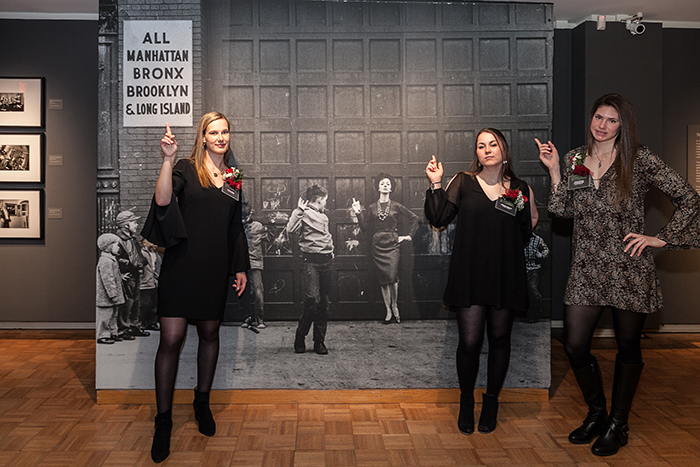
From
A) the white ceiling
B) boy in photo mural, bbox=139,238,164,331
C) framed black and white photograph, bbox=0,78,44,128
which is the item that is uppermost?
the white ceiling

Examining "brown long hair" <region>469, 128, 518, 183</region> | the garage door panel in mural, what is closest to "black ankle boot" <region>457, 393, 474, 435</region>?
the garage door panel in mural

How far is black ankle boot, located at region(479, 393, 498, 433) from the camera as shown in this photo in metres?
3.08

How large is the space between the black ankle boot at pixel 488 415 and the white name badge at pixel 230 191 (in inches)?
75.1

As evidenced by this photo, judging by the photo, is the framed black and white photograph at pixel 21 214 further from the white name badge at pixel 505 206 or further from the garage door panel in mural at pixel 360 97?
the white name badge at pixel 505 206

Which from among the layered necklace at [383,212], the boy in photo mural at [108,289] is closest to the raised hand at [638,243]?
the layered necklace at [383,212]

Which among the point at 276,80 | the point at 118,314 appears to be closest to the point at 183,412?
the point at 118,314

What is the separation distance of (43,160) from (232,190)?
3.52 m

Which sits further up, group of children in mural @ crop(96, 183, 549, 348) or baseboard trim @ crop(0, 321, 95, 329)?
group of children in mural @ crop(96, 183, 549, 348)

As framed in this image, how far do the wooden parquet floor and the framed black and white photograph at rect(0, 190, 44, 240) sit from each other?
1.88 meters

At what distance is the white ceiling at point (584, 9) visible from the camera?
16.0 feet

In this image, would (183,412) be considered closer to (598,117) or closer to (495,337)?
(495,337)

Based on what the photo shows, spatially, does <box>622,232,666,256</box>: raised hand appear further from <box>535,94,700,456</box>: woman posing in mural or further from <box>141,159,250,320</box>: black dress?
<box>141,159,250,320</box>: black dress

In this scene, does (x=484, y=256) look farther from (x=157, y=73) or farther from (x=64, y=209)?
(x=64, y=209)

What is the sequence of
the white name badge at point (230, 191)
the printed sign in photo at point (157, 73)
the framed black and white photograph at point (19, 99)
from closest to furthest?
the white name badge at point (230, 191)
the printed sign in photo at point (157, 73)
the framed black and white photograph at point (19, 99)
